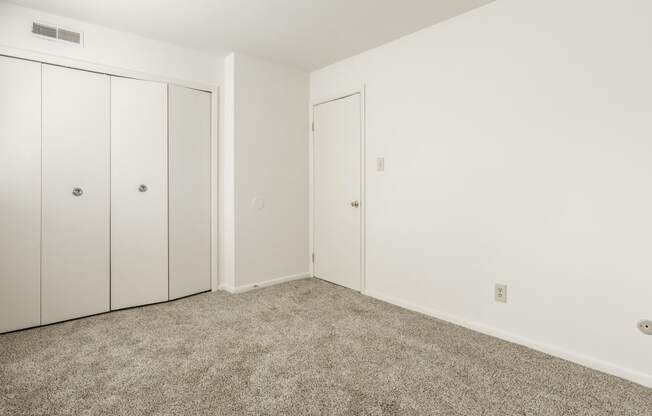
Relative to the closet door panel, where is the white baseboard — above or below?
below

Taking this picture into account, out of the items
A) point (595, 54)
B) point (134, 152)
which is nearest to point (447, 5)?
point (595, 54)

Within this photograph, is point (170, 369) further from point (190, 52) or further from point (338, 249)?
point (190, 52)

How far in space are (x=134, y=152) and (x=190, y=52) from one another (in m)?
1.12

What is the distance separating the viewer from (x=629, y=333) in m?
1.87

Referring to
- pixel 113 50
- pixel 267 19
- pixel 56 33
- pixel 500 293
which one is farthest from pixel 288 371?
pixel 56 33

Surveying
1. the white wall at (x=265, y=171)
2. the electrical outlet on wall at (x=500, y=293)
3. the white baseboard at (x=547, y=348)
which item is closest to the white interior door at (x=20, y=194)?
the white wall at (x=265, y=171)

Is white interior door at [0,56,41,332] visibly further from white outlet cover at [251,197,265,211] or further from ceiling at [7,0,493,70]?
white outlet cover at [251,197,265,211]

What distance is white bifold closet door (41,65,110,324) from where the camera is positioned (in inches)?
101

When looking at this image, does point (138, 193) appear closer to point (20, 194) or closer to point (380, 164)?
point (20, 194)

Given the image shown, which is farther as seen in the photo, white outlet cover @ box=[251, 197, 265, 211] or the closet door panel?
white outlet cover @ box=[251, 197, 265, 211]

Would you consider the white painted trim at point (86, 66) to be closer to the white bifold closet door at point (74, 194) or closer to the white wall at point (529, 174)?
the white bifold closet door at point (74, 194)

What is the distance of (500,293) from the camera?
2.37 meters

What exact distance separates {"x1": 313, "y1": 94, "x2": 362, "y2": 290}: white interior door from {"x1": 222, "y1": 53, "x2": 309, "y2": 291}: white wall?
7.6 inches

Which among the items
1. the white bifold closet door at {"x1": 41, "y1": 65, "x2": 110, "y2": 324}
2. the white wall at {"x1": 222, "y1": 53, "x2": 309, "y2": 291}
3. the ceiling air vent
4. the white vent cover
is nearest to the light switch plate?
the white wall at {"x1": 222, "y1": 53, "x2": 309, "y2": 291}
